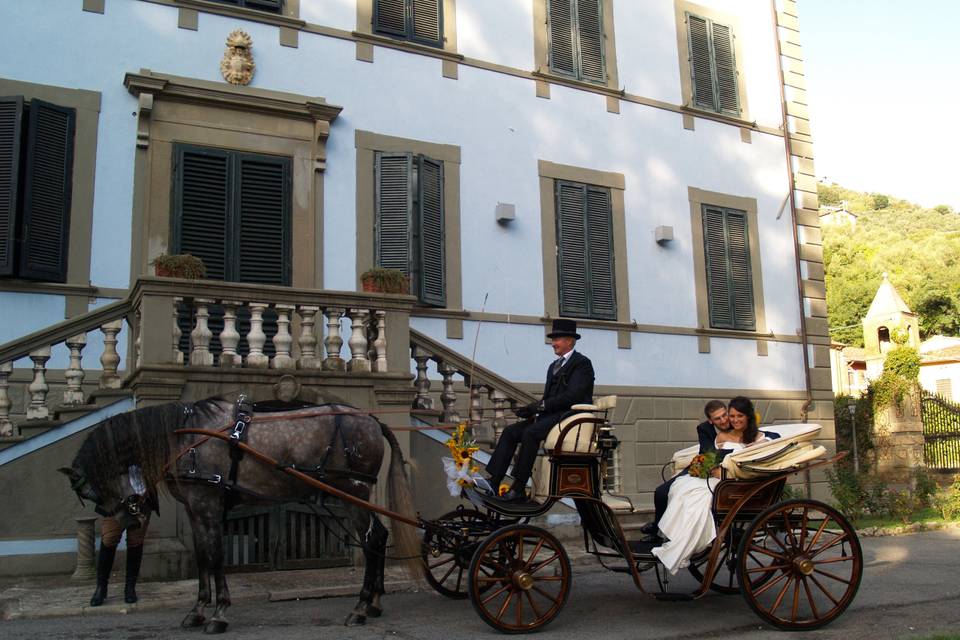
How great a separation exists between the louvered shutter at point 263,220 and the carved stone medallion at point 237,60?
3.51 ft

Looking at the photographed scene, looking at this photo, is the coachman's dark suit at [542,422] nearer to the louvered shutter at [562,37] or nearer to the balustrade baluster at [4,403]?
the balustrade baluster at [4,403]

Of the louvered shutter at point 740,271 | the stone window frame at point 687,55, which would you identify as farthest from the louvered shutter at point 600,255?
the stone window frame at point 687,55

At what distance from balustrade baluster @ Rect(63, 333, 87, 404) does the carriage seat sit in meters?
5.17

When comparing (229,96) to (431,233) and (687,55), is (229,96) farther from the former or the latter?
(687,55)

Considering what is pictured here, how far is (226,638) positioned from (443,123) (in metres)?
9.39

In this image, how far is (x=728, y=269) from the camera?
16672 millimetres

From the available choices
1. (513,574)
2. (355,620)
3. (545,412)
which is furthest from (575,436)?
(355,620)

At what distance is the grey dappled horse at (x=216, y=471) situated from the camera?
284 inches

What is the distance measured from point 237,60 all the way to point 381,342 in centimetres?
498

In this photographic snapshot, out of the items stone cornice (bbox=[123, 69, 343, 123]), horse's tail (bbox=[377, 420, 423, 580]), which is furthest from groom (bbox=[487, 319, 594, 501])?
stone cornice (bbox=[123, 69, 343, 123])

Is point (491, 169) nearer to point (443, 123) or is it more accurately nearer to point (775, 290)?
point (443, 123)

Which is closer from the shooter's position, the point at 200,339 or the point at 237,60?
the point at 200,339

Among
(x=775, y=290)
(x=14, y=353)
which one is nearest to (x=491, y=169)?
(x=775, y=290)

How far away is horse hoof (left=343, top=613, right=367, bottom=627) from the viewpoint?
7184mm
